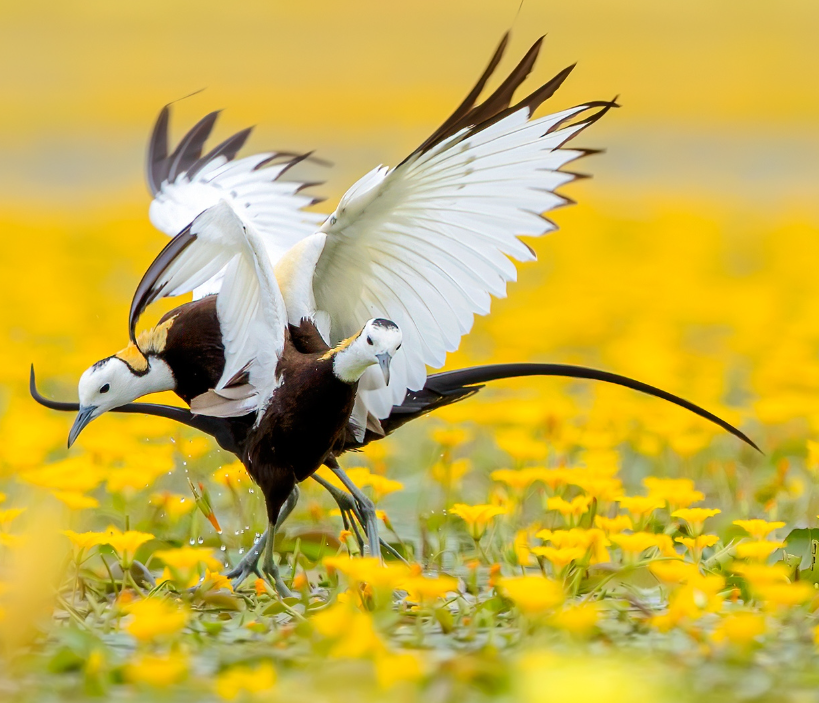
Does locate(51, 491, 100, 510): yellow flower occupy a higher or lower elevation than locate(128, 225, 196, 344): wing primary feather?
lower

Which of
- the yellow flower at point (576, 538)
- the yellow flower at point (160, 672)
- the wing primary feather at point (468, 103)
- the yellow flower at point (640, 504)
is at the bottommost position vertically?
the yellow flower at point (160, 672)

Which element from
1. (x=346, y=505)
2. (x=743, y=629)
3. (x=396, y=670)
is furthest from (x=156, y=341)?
(x=743, y=629)

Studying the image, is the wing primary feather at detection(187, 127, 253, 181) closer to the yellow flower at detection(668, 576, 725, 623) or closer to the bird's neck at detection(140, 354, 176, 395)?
the bird's neck at detection(140, 354, 176, 395)

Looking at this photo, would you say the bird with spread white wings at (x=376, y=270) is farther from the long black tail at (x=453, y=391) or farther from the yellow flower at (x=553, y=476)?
the yellow flower at (x=553, y=476)

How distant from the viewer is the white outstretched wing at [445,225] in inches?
109

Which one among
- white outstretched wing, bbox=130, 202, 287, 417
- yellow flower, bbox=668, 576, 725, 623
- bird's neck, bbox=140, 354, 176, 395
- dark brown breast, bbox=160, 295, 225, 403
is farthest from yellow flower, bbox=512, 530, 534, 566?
bird's neck, bbox=140, 354, 176, 395

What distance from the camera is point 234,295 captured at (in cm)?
298

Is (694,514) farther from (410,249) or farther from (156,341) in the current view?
(156,341)

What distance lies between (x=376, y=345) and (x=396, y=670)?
0.85 meters

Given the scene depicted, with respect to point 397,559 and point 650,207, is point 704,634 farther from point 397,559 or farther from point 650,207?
point 650,207

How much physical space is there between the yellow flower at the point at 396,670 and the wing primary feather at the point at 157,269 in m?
1.06

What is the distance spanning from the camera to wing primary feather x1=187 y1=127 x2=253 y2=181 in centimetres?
399

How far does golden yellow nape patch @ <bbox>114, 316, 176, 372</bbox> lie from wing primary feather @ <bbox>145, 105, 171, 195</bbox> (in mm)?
990

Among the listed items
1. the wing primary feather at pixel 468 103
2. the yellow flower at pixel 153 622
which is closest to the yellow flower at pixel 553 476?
the wing primary feather at pixel 468 103
